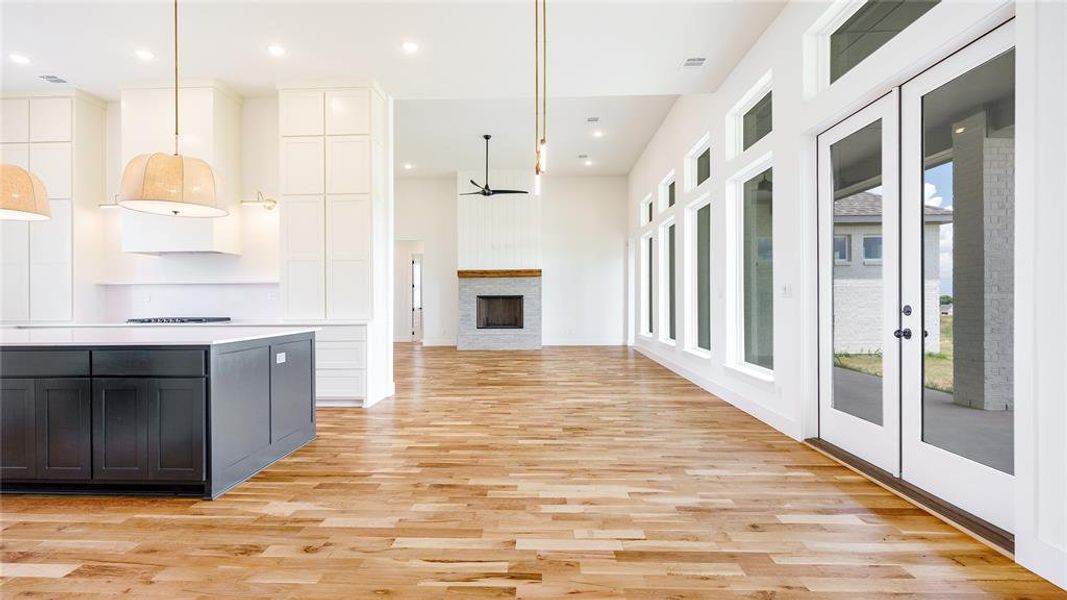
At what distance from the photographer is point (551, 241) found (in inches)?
424

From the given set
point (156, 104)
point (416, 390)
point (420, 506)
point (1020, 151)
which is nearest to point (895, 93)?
point (1020, 151)

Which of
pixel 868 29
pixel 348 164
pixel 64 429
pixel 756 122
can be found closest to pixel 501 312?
pixel 348 164

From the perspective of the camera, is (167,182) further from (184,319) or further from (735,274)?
(735,274)

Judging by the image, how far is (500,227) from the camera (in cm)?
1027

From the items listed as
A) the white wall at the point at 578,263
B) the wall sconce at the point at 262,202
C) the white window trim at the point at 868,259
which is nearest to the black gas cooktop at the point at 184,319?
the wall sconce at the point at 262,202

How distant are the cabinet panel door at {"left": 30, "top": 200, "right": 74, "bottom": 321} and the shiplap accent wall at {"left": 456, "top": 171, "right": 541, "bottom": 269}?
6135mm

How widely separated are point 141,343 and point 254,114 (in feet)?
13.1

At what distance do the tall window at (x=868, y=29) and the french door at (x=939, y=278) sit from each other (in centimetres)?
35

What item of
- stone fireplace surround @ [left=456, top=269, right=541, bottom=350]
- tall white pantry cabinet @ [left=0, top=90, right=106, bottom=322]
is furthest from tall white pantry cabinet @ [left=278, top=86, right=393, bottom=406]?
stone fireplace surround @ [left=456, top=269, right=541, bottom=350]

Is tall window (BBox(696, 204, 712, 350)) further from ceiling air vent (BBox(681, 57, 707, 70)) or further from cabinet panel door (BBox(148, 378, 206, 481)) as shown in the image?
cabinet panel door (BBox(148, 378, 206, 481))

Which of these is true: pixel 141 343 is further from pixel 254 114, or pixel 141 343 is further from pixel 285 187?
pixel 254 114

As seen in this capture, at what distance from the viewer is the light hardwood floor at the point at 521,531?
1.83 metres

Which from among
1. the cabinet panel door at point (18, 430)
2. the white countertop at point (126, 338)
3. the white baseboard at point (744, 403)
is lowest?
the white baseboard at point (744, 403)

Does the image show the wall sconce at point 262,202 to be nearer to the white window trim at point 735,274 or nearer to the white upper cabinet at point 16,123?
the white upper cabinet at point 16,123
